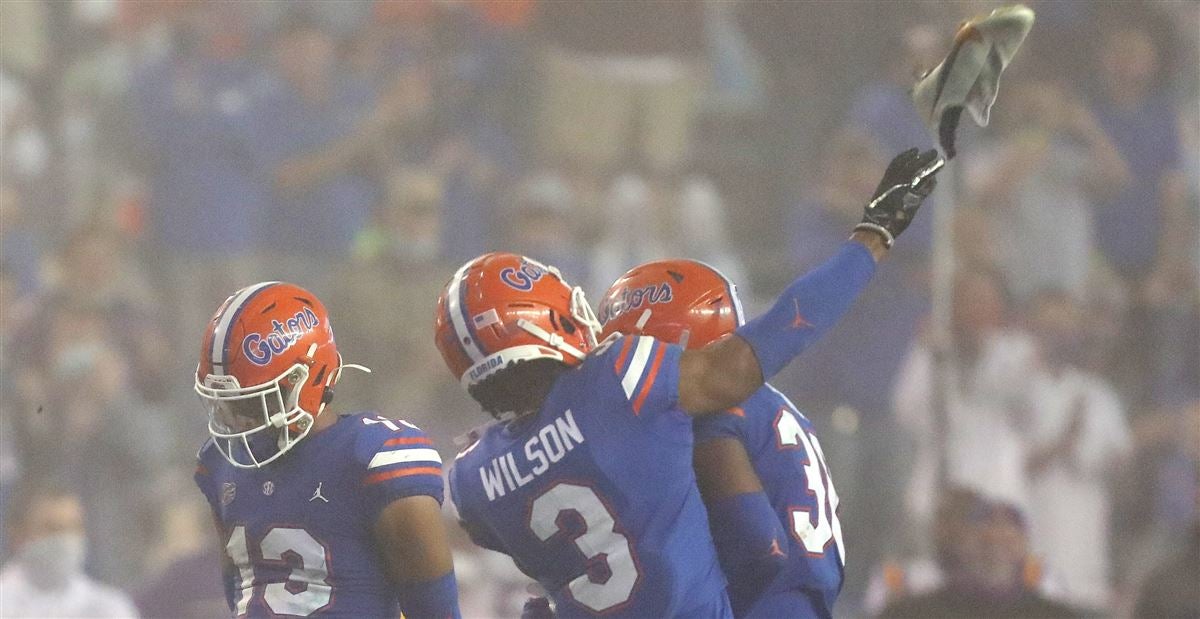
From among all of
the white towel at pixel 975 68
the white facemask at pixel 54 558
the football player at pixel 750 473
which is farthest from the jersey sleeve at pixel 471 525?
the white facemask at pixel 54 558

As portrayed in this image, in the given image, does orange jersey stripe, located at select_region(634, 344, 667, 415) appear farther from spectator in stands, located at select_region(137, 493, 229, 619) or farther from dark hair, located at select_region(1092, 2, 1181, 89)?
dark hair, located at select_region(1092, 2, 1181, 89)

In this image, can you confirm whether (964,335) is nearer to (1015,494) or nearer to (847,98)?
(1015,494)

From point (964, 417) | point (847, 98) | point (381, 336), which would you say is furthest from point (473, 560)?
point (847, 98)

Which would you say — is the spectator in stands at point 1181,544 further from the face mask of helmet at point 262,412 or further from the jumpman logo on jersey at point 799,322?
the face mask of helmet at point 262,412

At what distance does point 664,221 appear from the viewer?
24.9 ft

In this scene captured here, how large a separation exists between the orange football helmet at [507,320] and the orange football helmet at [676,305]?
20 cm

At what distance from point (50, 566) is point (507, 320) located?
4.71 meters

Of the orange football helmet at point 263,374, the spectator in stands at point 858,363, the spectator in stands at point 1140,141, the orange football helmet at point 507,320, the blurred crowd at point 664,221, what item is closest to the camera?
the orange football helmet at point 507,320

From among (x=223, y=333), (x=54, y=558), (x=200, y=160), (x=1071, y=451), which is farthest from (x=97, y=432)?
(x=1071, y=451)

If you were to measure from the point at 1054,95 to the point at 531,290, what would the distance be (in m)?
5.76

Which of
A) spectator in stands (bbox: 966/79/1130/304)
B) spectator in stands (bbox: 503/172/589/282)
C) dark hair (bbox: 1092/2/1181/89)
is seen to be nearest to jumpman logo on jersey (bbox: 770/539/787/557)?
spectator in stands (bbox: 503/172/589/282)

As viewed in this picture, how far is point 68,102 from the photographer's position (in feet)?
23.8

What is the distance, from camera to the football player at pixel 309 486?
2871 mm

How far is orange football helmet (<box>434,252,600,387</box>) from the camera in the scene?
2805mm
